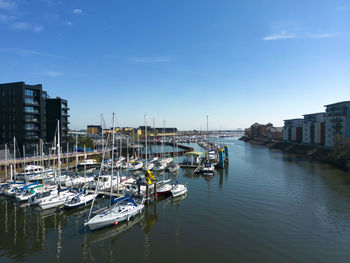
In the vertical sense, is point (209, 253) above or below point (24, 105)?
below

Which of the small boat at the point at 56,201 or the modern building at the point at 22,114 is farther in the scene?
the modern building at the point at 22,114

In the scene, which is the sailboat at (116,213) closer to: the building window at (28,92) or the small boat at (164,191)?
the small boat at (164,191)

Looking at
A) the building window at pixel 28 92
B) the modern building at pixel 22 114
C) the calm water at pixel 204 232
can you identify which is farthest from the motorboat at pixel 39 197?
the building window at pixel 28 92

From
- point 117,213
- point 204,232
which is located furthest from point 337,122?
point 117,213

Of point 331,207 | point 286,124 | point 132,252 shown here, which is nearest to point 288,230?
point 331,207

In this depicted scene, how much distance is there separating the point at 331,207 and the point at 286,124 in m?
133

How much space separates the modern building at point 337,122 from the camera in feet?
219

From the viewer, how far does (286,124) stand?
14750 cm

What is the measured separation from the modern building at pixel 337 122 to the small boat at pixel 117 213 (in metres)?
64.7

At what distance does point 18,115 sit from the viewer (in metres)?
62.8

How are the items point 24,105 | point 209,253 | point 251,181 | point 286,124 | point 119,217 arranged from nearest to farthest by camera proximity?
point 209,253 < point 119,217 < point 251,181 < point 24,105 < point 286,124

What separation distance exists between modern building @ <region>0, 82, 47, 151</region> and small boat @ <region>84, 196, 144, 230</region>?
51.2 meters

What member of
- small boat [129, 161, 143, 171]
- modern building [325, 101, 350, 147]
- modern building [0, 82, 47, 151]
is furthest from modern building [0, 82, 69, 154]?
modern building [325, 101, 350, 147]

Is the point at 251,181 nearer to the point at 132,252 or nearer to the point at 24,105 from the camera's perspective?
the point at 132,252
